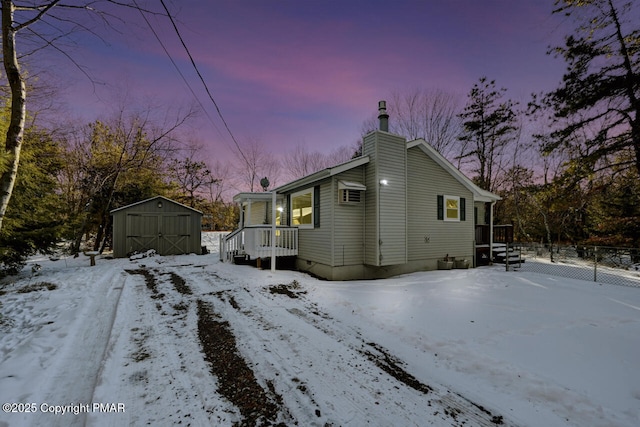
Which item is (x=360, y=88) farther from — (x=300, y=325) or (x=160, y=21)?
(x=300, y=325)

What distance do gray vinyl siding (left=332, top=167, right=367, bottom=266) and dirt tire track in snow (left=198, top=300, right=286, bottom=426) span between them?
14.5 ft

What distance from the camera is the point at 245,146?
27000 millimetres

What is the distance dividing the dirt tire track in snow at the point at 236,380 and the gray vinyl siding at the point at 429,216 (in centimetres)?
717

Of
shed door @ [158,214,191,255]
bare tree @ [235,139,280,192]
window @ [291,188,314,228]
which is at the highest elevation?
bare tree @ [235,139,280,192]

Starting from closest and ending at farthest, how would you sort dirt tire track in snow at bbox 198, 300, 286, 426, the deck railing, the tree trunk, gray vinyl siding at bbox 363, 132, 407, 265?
1. dirt tire track in snow at bbox 198, 300, 286, 426
2. the tree trunk
3. gray vinyl siding at bbox 363, 132, 407, 265
4. the deck railing

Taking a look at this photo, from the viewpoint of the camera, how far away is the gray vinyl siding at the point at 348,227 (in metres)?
7.73

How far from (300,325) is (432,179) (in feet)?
26.2

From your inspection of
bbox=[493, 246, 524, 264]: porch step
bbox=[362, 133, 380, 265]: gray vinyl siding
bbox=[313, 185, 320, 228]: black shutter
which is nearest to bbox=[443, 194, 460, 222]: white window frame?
bbox=[493, 246, 524, 264]: porch step

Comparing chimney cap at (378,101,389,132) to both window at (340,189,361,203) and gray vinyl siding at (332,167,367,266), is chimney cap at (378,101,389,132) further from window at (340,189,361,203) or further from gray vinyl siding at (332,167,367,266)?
window at (340,189,361,203)

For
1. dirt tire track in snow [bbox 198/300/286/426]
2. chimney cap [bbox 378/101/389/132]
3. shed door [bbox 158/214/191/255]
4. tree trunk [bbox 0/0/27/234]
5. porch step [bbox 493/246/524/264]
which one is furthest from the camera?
shed door [bbox 158/214/191/255]

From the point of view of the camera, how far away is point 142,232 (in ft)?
43.7

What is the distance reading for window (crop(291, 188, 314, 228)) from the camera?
903 centimetres

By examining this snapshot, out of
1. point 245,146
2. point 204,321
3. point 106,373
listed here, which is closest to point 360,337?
point 204,321

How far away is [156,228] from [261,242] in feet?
27.4
